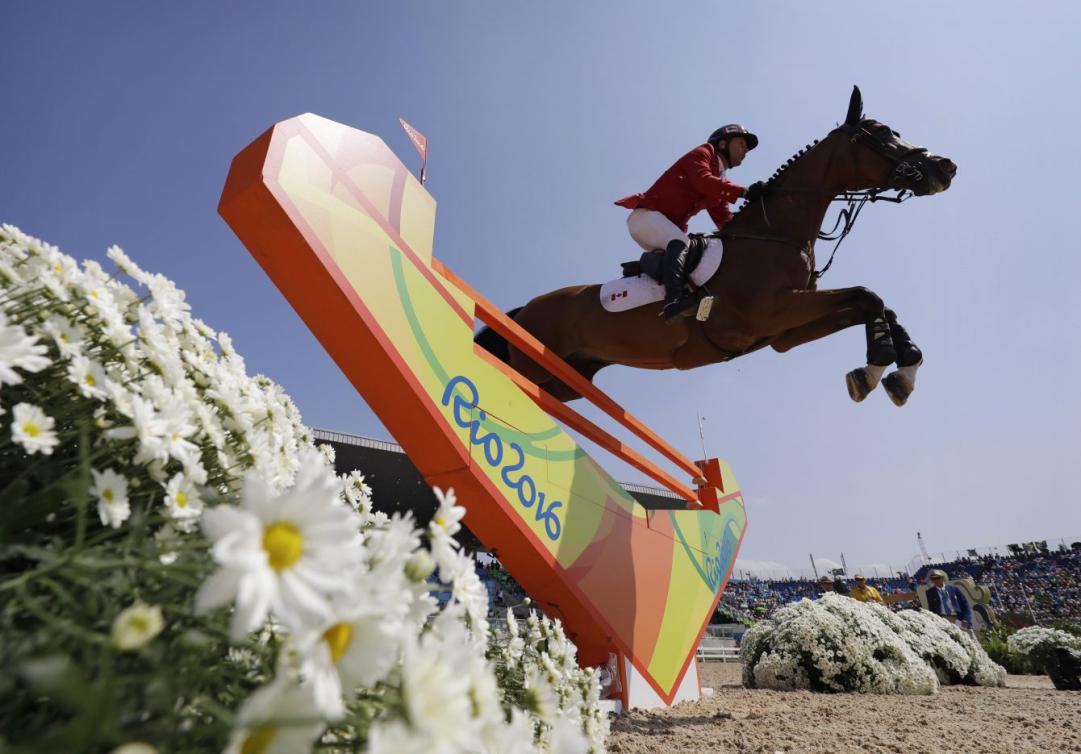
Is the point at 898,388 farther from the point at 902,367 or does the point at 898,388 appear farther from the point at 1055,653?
the point at 1055,653

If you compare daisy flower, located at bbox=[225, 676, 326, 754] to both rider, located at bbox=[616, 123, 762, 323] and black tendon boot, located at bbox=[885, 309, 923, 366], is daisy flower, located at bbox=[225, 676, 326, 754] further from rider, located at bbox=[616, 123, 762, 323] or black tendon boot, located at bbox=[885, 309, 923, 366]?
black tendon boot, located at bbox=[885, 309, 923, 366]

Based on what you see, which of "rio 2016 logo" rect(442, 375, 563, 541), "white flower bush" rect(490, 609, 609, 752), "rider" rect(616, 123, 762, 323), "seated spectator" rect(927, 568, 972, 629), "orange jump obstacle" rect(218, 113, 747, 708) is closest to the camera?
"white flower bush" rect(490, 609, 609, 752)

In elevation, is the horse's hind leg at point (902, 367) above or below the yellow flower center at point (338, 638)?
above

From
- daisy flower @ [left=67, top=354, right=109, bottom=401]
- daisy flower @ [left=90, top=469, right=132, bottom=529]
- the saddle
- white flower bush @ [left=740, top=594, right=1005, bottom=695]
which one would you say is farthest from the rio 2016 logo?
white flower bush @ [left=740, top=594, right=1005, bottom=695]

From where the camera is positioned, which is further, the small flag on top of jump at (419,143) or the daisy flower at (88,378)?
the small flag on top of jump at (419,143)

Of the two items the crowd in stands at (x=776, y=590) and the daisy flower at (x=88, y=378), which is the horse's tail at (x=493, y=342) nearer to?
the daisy flower at (x=88, y=378)

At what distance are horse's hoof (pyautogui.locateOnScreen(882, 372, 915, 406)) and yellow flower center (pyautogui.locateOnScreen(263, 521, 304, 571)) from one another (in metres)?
3.91

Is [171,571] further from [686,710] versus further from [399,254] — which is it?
[686,710]

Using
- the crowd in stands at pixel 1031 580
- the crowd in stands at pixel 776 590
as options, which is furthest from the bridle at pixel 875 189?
the crowd in stands at pixel 776 590

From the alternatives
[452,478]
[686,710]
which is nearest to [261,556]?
[452,478]

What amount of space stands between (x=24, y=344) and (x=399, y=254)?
2.04m

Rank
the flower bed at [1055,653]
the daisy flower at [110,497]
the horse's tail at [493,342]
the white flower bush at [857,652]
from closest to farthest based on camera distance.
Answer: the daisy flower at [110,497], the horse's tail at [493,342], the white flower bush at [857,652], the flower bed at [1055,653]

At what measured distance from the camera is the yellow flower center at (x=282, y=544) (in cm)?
51

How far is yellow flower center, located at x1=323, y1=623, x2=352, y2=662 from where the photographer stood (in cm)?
52
